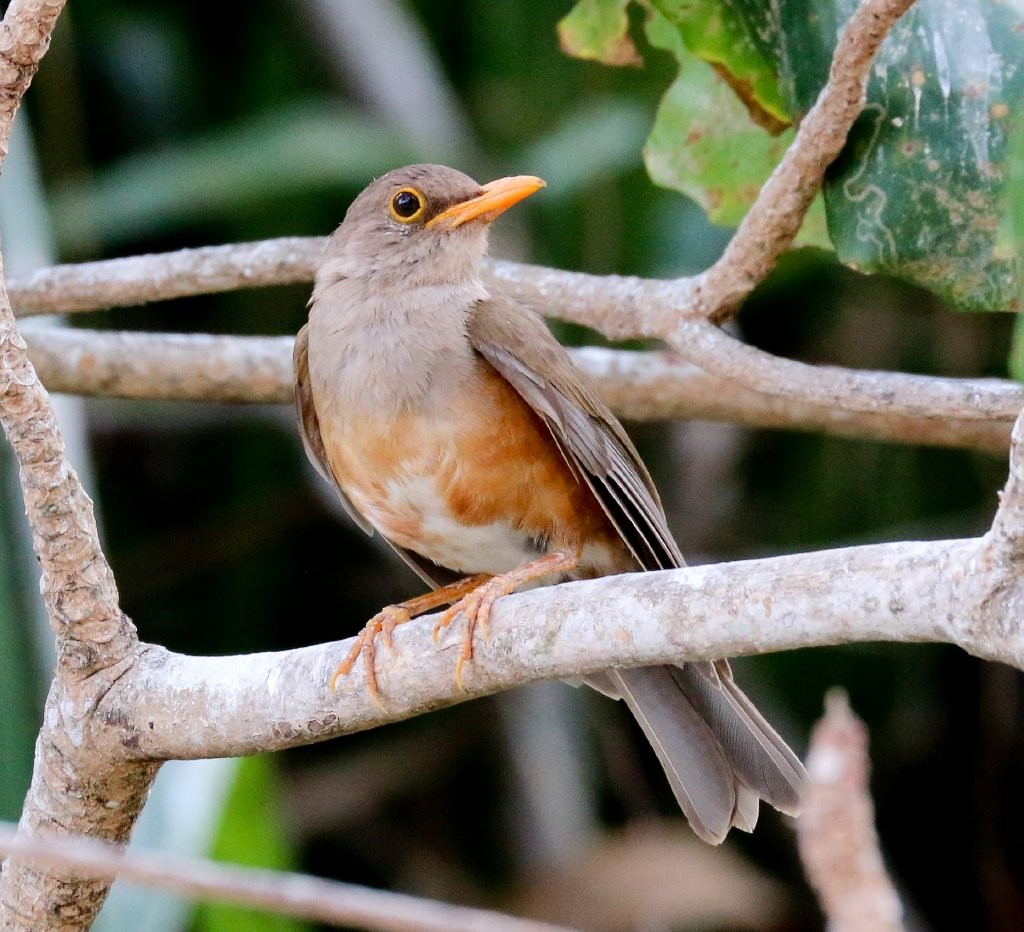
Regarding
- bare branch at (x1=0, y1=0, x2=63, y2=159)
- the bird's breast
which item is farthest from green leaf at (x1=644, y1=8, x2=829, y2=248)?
bare branch at (x1=0, y1=0, x2=63, y2=159)

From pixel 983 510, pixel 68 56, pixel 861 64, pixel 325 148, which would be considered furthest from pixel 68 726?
pixel 68 56

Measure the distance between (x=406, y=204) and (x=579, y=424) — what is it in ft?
2.99

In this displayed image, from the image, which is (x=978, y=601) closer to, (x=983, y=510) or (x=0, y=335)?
(x=0, y=335)

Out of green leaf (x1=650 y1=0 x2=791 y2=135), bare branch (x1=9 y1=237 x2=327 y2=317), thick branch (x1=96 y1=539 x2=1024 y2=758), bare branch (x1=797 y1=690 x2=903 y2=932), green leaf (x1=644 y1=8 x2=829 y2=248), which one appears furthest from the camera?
bare branch (x1=9 y1=237 x2=327 y2=317)

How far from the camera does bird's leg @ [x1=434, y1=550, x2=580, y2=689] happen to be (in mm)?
2459

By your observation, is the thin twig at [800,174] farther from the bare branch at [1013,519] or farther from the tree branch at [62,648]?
the tree branch at [62,648]

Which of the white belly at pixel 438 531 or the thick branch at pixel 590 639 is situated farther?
the white belly at pixel 438 531

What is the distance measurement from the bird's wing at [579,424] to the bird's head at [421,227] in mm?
292

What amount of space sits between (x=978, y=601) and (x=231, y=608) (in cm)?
458

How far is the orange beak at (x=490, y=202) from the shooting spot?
3.66 metres

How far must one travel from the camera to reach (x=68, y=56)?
6395 mm

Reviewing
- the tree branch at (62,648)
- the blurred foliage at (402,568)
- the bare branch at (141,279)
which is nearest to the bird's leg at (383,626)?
the tree branch at (62,648)

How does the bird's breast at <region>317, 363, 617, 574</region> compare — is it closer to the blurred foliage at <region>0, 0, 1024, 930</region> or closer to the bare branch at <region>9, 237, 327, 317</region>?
the bare branch at <region>9, 237, 327, 317</region>

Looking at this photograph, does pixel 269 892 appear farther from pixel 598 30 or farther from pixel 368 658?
Answer: pixel 598 30
